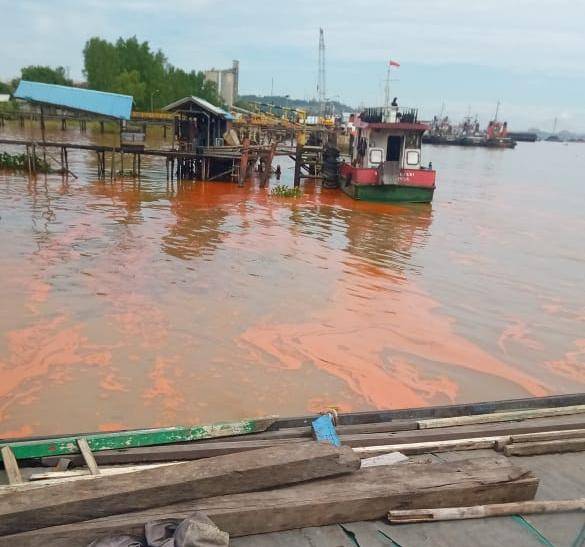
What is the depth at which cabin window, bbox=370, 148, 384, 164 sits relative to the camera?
Answer: 80.3 feet

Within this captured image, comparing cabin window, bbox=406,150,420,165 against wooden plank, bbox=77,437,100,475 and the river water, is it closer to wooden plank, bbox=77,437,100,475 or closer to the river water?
the river water

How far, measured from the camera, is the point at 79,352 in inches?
321

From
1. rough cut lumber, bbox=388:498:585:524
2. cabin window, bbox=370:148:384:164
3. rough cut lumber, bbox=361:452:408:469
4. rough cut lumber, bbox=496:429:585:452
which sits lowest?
rough cut lumber, bbox=496:429:585:452

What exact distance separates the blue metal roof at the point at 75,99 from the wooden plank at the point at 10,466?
892 inches

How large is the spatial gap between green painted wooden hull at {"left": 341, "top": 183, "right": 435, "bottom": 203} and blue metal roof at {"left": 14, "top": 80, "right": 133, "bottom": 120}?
11.1 meters

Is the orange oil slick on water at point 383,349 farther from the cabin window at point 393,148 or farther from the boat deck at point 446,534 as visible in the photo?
the cabin window at point 393,148

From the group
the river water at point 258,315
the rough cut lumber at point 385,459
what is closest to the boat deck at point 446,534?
the rough cut lumber at point 385,459

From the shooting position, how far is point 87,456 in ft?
11.9

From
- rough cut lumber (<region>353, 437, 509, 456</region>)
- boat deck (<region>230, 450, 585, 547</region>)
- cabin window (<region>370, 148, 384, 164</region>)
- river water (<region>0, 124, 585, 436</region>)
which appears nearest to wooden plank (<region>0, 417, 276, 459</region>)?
rough cut lumber (<region>353, 437, 509, 456</region>)

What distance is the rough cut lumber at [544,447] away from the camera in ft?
13.2

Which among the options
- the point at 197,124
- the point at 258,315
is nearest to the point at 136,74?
the point at 197,124

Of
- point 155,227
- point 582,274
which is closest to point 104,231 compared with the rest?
point 155,227

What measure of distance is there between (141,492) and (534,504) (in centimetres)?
238

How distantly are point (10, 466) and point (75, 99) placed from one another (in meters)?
23.9
